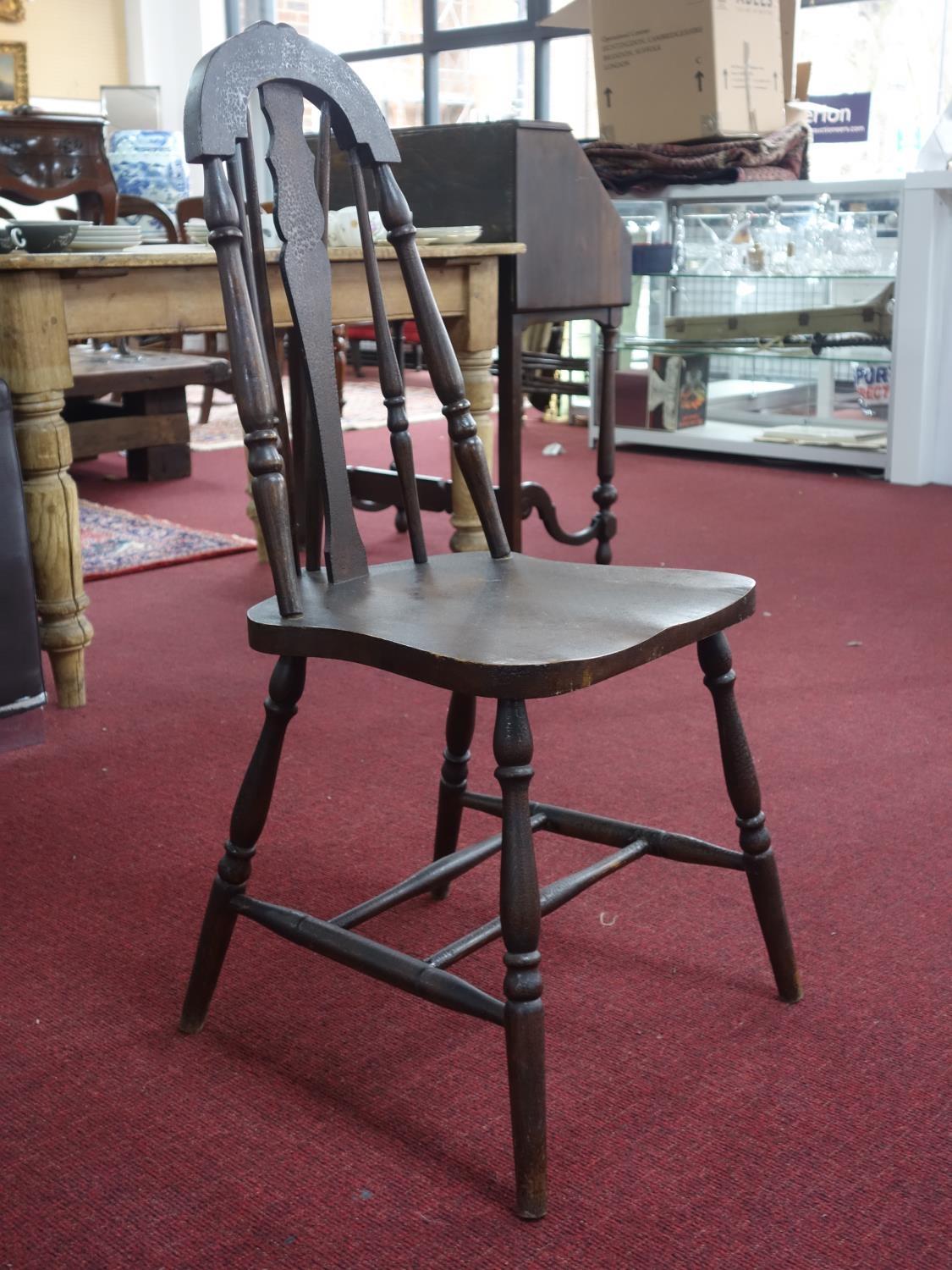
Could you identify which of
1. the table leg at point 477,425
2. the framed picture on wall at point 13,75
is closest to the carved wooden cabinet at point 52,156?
the table leg at point 477,425

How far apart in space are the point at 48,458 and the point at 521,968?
1.34 m

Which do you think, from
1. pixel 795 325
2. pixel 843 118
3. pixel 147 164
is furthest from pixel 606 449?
pixel 147 164

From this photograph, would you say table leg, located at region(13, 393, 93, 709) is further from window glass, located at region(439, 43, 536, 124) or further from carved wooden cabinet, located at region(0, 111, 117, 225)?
window glass, located at region(439, 43, 536, 124)

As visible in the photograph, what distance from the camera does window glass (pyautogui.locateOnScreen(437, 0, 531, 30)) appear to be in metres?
6.73

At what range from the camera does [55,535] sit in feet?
6.91

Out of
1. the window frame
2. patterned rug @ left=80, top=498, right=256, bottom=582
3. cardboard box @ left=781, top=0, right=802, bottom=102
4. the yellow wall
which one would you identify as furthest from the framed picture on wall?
patterned rug @ left=80, top=498, right=256, bottom=582

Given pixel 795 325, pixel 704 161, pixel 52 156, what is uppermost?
pixel 52 156

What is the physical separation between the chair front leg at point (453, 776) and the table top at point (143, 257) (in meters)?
0.67

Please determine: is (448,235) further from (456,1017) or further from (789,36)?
(789,36)

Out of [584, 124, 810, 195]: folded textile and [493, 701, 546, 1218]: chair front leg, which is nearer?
[493, 701, 546, 1218]: chair front leg

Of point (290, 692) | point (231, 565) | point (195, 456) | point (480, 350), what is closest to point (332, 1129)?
point (290, 692)

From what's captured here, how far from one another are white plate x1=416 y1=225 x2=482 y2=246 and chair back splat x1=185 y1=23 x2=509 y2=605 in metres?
1.11

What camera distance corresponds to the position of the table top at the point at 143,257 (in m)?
1.90

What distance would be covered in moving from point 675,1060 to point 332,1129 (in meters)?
0.32
